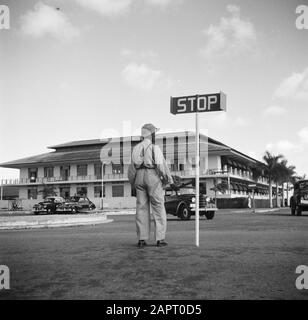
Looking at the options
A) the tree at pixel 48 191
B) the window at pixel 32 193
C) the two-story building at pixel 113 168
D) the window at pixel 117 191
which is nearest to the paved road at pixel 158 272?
the two-story building at pixel 113 168

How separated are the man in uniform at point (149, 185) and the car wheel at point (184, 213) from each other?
1274 cm

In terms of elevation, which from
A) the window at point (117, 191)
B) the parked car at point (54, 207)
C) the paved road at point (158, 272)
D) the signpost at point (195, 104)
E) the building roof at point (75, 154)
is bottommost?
the parked car at point (54, 207)

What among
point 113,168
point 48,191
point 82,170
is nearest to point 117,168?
point 113,168

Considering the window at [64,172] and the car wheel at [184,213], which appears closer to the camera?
the car wheel at [184,213]

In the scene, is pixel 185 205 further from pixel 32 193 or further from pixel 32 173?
pixel 32 193

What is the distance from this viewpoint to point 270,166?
63.2m

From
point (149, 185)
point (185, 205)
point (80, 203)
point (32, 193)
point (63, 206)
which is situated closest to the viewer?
point (149, 185)

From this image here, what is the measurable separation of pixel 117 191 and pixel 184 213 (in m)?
45.3

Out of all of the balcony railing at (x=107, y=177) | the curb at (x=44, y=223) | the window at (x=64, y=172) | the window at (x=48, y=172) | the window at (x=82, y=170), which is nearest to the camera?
the curb at (x=44, y=223)

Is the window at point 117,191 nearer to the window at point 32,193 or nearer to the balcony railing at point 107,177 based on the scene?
the balcony railing at point 107,177

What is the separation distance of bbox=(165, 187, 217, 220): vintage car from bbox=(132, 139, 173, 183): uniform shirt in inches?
506

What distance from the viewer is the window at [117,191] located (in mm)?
62688

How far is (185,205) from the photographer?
Result: 18.4 metres
